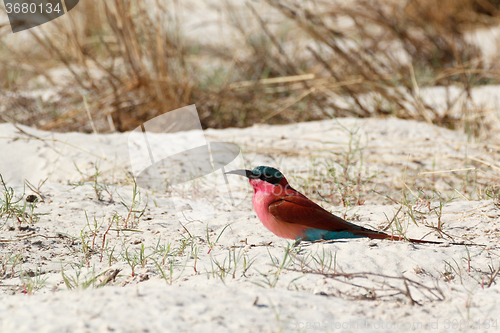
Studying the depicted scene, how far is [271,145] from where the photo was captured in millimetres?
3350

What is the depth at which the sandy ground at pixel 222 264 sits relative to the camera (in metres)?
1.28

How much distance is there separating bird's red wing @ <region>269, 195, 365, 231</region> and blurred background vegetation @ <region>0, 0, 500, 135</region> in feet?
6.09

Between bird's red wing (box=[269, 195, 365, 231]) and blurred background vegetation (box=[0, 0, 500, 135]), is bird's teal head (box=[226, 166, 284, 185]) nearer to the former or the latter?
bird's red wing (box=[269, 195, 365, 231])

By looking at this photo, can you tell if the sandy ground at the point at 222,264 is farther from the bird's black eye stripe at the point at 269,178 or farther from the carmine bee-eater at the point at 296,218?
the bird's black eye stripe at the point at 269,178

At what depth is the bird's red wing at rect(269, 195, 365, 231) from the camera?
182 centimetres

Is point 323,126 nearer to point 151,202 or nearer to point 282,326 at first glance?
point 151,202

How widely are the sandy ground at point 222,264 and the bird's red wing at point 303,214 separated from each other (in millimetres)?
81

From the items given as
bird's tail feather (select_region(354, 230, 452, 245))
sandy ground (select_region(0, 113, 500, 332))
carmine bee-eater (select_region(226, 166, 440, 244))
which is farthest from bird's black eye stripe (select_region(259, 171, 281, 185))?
bird's tail feather (select_region(354, 230, 452, 245))

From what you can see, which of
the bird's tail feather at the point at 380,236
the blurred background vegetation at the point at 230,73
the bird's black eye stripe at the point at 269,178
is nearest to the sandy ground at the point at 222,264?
the bird's tail feather at the point at 380,236

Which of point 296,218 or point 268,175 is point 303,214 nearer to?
point 296,218

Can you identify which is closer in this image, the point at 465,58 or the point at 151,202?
the point at 151,202

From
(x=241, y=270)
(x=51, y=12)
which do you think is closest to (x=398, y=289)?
(x=241, y=270)

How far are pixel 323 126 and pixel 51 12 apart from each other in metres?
2.43

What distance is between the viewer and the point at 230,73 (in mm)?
4473
